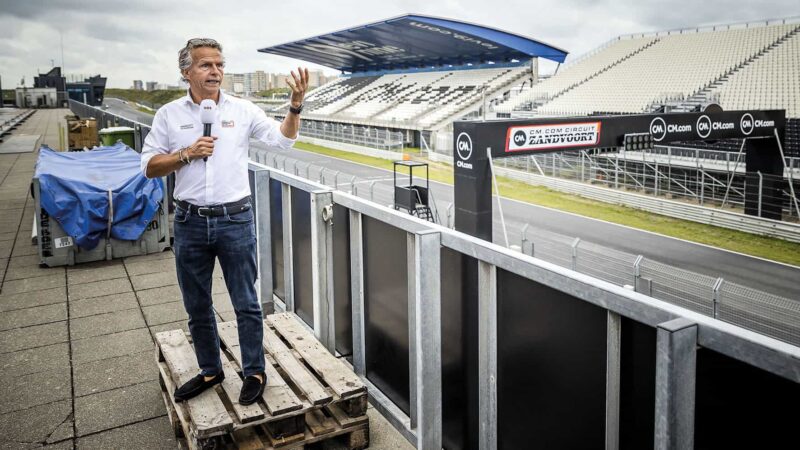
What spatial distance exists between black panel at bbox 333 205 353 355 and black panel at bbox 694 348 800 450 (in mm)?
2659

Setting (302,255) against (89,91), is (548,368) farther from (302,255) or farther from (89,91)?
(89,91)

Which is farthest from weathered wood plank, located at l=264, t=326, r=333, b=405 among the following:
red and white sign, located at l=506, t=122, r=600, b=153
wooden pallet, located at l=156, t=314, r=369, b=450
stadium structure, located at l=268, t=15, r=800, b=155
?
stadium structure, located at l=268, t=15, r=800, b=155

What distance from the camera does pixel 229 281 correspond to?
3.40 meters

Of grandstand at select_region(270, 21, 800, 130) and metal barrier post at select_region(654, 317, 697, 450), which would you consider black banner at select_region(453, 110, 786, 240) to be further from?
grandstand at select_region(270, 21, 800, 130)

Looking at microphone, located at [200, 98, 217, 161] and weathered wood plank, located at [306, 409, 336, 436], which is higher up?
microphone, located at [200, 98, 217, 161]

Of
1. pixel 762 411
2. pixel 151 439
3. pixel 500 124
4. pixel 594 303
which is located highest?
pixel 500 124

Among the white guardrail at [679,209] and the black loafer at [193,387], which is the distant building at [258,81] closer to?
the white guardrail at [679,209]

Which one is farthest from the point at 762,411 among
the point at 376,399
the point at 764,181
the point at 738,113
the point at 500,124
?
the point at 764,181

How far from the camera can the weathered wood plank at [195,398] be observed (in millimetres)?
3082

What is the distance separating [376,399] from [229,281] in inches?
47.5

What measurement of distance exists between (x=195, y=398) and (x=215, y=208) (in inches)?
41.3

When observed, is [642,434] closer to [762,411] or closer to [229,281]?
[762,411]

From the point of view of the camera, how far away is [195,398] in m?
3.40

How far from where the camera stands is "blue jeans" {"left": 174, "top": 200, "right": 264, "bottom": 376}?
3.30m
